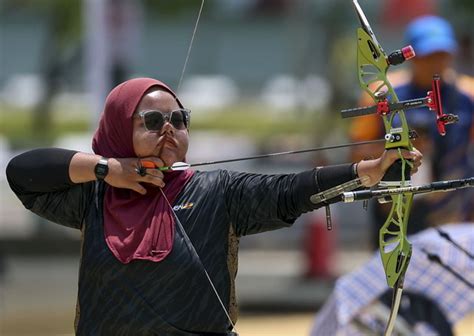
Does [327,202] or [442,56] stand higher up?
[442,56]

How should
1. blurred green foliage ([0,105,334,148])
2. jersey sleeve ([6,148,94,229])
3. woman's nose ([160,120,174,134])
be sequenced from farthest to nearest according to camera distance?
blurred green foliage ([0,105,334,148]) → jersey sleeve ([6,148,94,229]) → woman's nose ([160,120,174,134])

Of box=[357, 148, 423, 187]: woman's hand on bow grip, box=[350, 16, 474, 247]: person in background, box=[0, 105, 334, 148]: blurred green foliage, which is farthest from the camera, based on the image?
box=[0, 105, 334, 148]: blurred green foliage

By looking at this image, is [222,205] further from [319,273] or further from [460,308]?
[319,273]

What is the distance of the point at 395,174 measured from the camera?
3727 mm

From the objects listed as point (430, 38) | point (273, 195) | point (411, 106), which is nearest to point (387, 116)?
point (411, 106)

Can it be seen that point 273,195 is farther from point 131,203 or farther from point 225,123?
point 225,123

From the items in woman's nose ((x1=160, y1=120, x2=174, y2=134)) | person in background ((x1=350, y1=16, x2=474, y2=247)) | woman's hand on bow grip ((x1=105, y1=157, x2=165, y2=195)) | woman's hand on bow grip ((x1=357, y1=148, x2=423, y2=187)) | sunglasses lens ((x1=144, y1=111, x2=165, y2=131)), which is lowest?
woman's hand on bow grip ((x1=357, y1=148, x2=423, y2=187))

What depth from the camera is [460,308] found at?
20.3 feet

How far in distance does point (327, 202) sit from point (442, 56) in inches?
123

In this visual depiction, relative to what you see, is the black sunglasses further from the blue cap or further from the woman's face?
the blue cap

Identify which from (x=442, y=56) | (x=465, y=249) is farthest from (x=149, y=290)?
(x=442, y=56)

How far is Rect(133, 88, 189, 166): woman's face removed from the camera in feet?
12.8

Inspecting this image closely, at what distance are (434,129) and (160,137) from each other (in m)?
3.02

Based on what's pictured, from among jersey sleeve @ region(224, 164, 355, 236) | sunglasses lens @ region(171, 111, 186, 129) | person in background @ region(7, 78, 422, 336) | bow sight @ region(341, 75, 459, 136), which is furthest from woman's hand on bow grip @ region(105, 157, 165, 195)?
bow sight @ region(341, 75, 459, 136)
